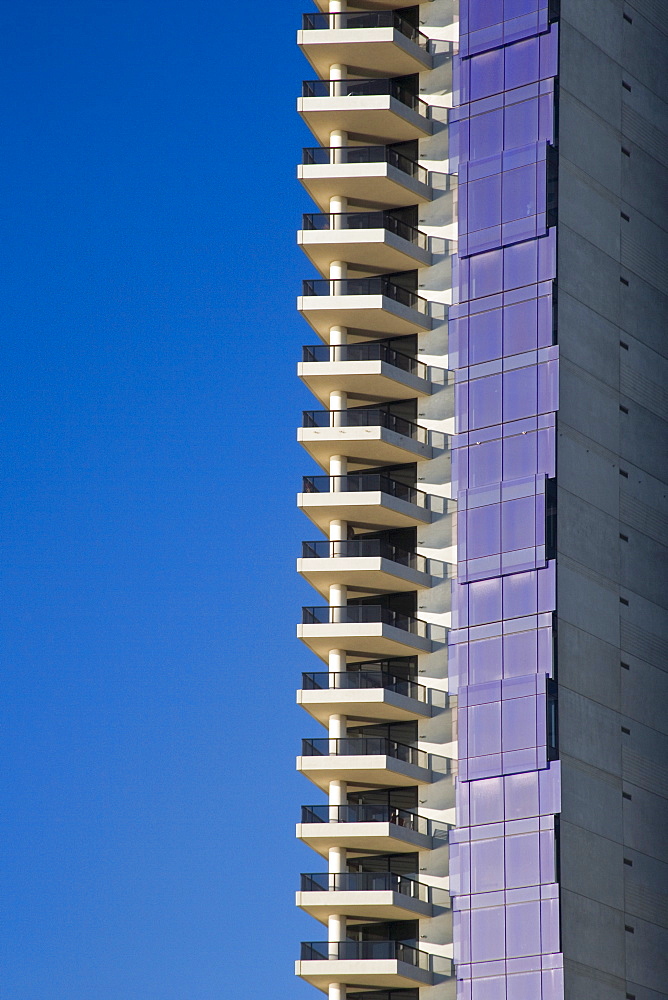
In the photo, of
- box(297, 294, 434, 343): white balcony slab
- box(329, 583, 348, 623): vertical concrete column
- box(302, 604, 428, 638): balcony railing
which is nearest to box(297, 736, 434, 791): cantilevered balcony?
box(302, 604, 428, 638): balcony railing

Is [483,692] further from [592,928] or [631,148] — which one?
[631,148]

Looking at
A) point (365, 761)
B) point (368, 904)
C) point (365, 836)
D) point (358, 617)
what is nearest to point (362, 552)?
point (358, 617)

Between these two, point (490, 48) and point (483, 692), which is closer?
point (483, 692)

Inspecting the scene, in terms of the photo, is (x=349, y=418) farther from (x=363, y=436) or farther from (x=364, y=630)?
(x=364, y=630)

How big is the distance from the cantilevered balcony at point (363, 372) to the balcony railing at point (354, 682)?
1218cm

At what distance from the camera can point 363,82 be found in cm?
8812

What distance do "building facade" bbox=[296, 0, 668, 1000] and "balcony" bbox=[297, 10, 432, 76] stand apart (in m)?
0.16

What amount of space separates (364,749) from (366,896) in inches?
233

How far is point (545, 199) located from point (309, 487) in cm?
1562

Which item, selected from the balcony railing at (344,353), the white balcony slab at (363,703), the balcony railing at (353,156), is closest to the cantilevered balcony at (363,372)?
the balcony railing at (344,353)

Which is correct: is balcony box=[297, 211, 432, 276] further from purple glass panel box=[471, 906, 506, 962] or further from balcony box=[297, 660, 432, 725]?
purple glass panel box=[471, 906, 506, 962]

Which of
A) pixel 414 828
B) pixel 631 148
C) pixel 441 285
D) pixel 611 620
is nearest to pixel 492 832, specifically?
pixel 414 828

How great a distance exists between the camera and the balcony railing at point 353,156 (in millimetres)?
86750

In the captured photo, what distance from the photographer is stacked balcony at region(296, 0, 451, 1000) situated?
3132 inches
